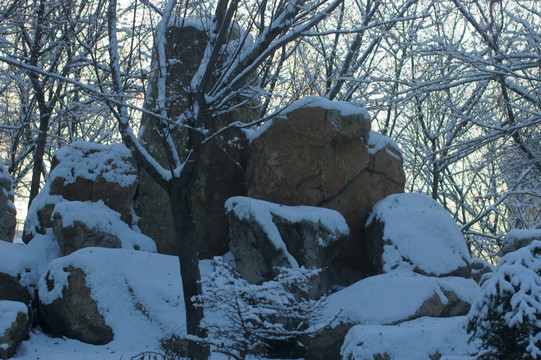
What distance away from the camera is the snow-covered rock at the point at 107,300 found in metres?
6.26

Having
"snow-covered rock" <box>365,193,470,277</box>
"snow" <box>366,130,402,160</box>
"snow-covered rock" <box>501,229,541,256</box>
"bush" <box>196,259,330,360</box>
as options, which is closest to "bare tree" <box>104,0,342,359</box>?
"bush" <box>196,259,330,360</box>

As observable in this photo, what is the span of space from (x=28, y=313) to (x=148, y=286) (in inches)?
61.7

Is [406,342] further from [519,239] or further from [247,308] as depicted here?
[519,239]

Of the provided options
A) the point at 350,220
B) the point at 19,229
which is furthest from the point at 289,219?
the point at 19,229

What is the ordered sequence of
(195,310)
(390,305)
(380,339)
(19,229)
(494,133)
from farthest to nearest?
(19,229) < (390,305) < (494,133) < (195,310) < (380,339)

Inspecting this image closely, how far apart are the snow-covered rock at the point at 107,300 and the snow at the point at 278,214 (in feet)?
4.68

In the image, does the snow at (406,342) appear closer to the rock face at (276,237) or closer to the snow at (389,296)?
the snow at (389,296)

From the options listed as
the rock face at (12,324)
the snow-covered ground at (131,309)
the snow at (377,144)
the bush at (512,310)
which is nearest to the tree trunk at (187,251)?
the snow-covered ground at (131,309)

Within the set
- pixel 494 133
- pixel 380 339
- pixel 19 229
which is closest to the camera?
pixel 380 339

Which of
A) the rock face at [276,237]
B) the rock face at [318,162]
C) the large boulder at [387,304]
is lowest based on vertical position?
the large boulder at [387,304]

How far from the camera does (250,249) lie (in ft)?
22.5

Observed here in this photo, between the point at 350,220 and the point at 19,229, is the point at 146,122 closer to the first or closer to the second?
A: the point at 350,220

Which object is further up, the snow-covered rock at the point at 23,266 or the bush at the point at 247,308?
the snow-covered rock at the point at 23,266

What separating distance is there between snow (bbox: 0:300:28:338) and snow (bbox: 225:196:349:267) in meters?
2.91
